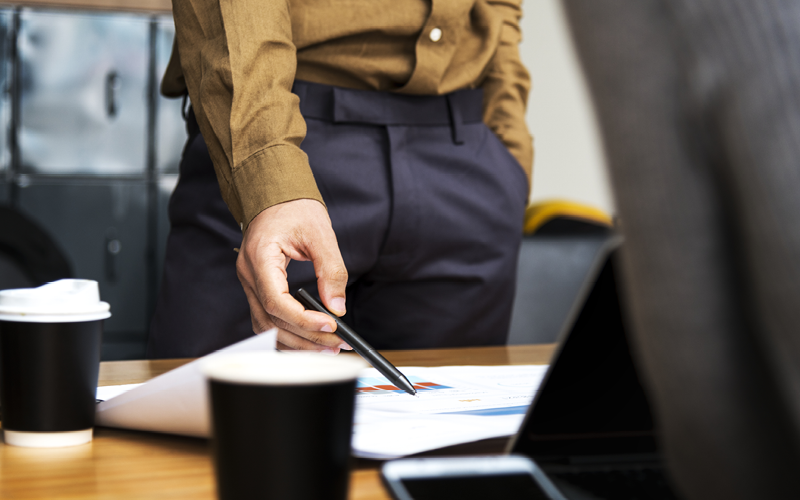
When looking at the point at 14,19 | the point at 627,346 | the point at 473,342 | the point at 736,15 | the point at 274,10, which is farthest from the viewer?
the point at 14,19

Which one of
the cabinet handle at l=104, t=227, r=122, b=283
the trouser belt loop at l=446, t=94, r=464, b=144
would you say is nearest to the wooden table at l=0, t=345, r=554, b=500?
the trouser belt loop at l=446, t=94, r=464, b=144

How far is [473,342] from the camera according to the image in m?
1.13

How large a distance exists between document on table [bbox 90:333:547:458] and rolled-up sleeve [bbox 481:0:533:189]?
68 cm

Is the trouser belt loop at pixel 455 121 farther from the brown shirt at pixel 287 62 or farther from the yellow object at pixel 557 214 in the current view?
the yellow object at pixel 557 214

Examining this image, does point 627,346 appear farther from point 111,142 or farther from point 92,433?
point 111,142

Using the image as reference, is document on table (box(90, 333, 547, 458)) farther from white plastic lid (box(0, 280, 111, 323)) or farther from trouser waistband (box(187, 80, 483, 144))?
trouser waistband (box(187, 80, 483, 144))

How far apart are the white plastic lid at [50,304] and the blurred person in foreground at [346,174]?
310 millimetres

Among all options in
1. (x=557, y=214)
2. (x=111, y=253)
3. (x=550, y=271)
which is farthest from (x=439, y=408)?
(x=111, y=253)

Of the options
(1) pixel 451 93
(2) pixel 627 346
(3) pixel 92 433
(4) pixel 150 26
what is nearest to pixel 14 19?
(4) pixel 150 26

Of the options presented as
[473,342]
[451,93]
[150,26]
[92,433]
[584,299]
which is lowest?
[473,342]

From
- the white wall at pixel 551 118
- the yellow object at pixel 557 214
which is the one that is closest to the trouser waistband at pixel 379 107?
the yellow object at pixel 557 214

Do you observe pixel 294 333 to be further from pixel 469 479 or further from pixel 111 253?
pixel 111 253

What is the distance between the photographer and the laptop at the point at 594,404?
0.39 m

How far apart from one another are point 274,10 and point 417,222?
0.34 m
